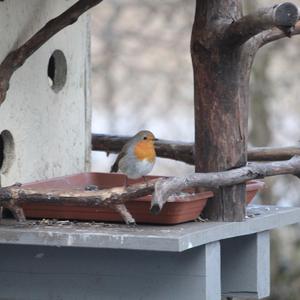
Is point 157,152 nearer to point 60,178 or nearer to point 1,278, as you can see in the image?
point 60,178

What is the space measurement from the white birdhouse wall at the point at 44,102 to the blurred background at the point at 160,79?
3.75 metres

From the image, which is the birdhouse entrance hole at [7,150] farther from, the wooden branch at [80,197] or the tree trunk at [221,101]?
the tree trunk at [221,101]

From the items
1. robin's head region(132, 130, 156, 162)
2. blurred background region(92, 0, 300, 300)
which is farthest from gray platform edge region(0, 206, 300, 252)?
blurred background region(92, 0, 300, 300)

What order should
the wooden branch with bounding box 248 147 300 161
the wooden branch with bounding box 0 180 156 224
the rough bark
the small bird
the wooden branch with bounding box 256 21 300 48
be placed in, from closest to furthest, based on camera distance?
the wooden branch with bounding box 0 180 156 224, the rough bark, the wooden branch with bounding box 256 21 300 48, the small bird, the wooden branch with bounding box 248 147 300 161

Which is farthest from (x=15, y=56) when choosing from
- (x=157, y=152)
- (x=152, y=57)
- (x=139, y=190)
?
(x=152, y=57)

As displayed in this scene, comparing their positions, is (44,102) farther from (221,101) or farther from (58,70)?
(221,101)

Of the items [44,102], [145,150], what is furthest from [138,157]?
[44,102]

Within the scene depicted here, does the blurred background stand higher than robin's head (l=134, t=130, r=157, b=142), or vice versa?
the blurred background

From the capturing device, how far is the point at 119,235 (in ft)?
10.4

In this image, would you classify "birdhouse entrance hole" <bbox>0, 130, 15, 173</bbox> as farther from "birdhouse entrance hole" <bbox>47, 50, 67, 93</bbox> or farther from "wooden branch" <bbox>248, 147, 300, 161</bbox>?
"wooden branch" <bbox>248, 147, 300, 161</bbox>

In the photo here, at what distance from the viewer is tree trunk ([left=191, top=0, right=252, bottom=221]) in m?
3.60

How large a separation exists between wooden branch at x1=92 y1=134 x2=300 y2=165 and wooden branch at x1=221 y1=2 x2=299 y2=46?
1031 mm

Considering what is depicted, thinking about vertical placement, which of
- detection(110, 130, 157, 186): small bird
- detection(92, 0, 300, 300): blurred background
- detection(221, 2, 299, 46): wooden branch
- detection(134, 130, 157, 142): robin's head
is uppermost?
detection(92, 0, 300, 300): blurred background

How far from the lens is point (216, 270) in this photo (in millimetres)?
3439
